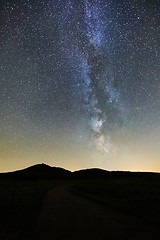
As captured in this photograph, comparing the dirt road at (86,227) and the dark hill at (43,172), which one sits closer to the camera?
the dirt road at (86,227)

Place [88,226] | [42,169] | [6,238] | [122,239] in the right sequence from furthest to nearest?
[42,169] < [88,226] < [6,238] < [122,239]

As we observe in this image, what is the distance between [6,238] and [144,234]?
194 inches

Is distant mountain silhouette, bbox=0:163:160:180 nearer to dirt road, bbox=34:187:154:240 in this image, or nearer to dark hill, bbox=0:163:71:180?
dark hill, bbox=0:163:71:180

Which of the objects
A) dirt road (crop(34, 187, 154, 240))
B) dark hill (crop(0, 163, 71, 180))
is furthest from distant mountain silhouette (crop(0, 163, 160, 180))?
dirt road (crop(34, 187, 154, 240))

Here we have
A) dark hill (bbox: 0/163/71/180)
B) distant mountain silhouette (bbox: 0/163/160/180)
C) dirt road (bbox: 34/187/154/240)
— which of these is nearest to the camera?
dirt road (bbox: 34/187/154/240)

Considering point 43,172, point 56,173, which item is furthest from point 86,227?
point 43,172

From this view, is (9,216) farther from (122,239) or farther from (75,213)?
(122,239)

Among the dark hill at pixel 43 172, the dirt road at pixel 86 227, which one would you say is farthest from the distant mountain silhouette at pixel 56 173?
the dirt road at pixel 86 227

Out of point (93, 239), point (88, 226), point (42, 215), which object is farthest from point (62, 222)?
point (93, 239)

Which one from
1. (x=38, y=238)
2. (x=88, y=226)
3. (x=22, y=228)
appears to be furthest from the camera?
(x=22, y=228)

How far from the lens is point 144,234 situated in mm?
10602

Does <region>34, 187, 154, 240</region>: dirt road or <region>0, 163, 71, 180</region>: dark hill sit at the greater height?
<region>0, 163, 71, 180</region>: dark hill

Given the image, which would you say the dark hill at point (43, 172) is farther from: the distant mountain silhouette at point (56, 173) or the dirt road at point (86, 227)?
the dirt road at point (86, 227)

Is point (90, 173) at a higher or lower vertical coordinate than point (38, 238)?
higher
